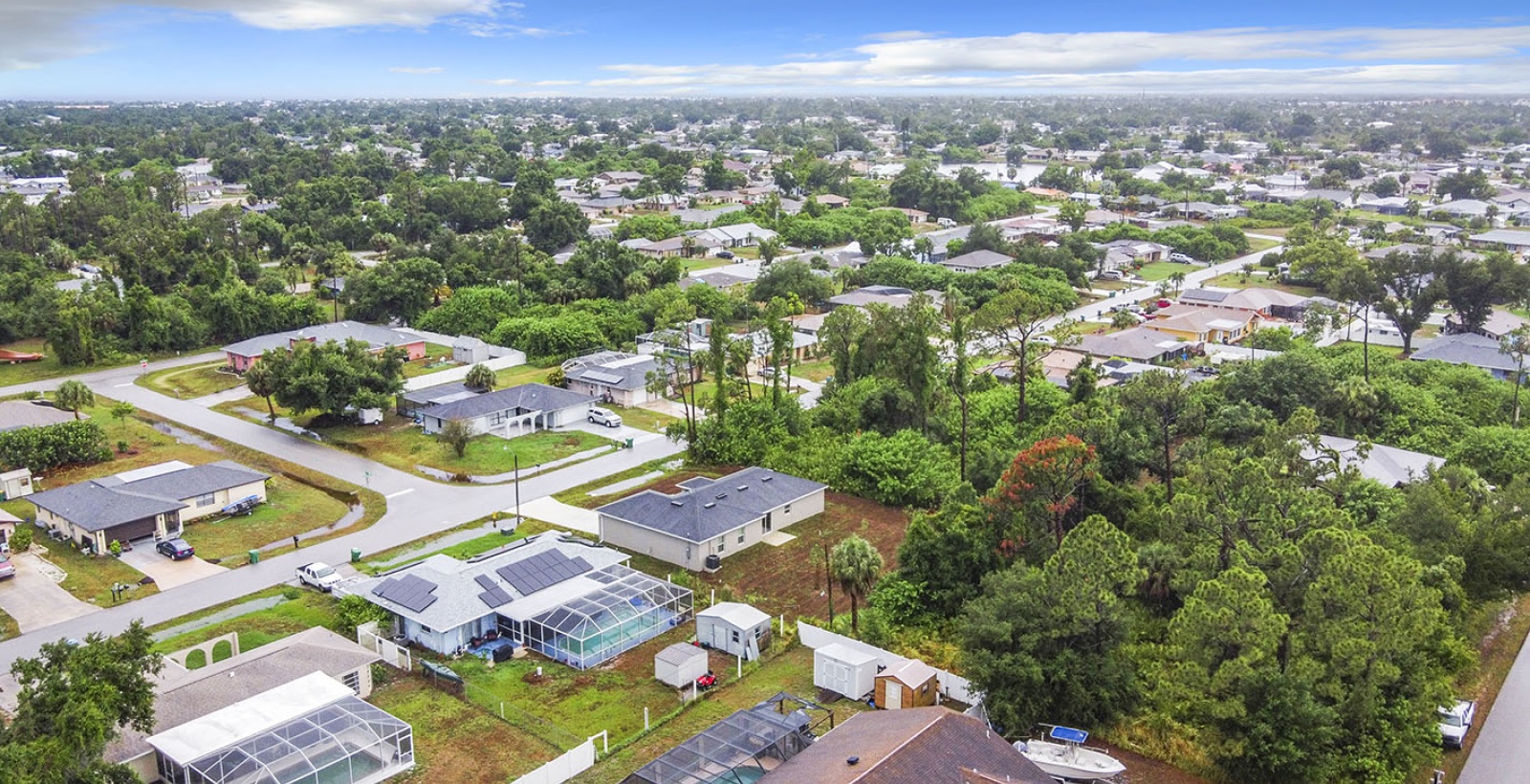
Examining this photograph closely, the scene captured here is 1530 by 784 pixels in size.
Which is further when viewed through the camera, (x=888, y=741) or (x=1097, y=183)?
(x=1097, y=183)

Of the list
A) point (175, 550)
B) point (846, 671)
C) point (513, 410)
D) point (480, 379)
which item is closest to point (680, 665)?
point (846, 671)

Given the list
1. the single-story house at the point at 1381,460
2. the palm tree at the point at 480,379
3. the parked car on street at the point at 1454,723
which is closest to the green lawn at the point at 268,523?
the palm tree at the point at 480,379

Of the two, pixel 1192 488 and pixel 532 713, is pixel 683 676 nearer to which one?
pixel 532 713

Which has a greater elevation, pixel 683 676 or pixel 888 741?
pixel 888 741

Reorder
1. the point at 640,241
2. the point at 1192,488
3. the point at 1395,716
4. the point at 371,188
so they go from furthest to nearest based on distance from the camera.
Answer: the point at 371,188
the point at 640,241
the point at 1192,488
the point at 1395,716

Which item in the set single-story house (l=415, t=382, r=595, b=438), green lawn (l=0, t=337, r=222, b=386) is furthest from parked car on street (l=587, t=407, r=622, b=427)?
green lawn (l=0, t=337, r=222, b=386)

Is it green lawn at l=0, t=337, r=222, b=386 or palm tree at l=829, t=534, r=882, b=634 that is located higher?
palm tree at l=829, t=534, r=882, b=634

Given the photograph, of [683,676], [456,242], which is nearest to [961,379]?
[683,676]

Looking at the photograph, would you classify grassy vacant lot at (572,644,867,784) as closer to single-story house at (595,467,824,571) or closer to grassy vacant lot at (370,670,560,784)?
grassy vacant lot at (370,670,560,784)
